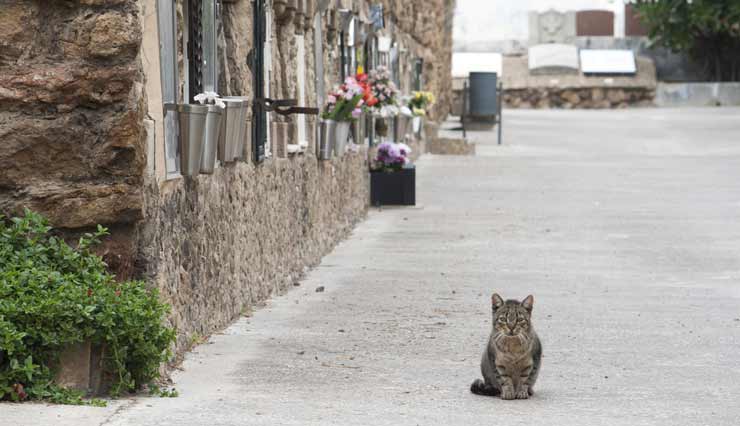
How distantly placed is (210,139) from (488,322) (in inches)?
94.0

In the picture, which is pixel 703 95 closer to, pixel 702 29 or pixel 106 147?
pixel 702 29

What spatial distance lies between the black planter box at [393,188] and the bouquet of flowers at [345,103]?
404 centimetres

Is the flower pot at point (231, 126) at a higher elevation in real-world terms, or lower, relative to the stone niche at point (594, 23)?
lower

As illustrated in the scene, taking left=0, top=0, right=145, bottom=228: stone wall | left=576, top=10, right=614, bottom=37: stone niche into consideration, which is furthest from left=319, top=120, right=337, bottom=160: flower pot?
left=576, top=10, right=614, bottom=37: stone niche

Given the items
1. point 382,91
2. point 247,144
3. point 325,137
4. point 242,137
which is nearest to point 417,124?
point 382,91

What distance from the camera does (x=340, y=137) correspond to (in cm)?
1416

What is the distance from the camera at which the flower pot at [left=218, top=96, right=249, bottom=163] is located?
332 inches

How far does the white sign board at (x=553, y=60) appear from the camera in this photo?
45.5 metres

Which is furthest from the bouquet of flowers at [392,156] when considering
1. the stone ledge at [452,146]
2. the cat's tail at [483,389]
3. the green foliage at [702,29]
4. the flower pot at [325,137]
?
the green foliage at [702,29]

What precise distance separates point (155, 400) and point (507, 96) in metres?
40.2

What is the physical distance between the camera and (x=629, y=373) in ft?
24.4

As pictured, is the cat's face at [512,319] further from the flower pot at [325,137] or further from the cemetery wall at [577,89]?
the cemetery wall at [577,89]

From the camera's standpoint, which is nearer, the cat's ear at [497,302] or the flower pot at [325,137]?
the cat's ear at [497,302]

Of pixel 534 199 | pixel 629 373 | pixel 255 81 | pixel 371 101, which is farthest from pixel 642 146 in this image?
pixel 629 373
